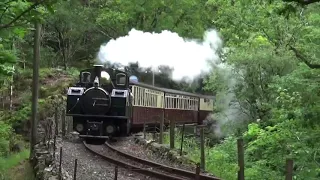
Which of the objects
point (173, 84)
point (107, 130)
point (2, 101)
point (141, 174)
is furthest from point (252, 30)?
point (173, 84)

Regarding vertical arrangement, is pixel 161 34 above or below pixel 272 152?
above

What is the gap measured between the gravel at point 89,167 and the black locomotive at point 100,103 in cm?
179

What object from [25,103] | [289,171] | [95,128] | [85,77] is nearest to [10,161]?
[95,128]

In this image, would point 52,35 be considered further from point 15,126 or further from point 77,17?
point 15,126

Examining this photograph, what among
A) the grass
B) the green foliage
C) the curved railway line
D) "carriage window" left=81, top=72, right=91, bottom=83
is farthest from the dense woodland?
"carriage window" left=81, top=72, right=91, bottom=83

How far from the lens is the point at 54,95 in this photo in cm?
2572

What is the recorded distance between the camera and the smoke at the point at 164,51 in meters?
27.8

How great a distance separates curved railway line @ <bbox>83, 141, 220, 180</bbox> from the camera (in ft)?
32.9

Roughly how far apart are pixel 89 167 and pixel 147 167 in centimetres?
154

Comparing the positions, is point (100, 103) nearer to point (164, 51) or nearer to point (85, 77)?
point (85, 77)

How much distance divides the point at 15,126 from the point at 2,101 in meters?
4.65

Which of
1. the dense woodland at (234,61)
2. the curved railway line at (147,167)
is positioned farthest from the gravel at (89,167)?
the dense woodland at (234,61)

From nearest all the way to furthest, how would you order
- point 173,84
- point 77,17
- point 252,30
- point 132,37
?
point 252,30 → point 132,37 → point 77,17 → point 173,84

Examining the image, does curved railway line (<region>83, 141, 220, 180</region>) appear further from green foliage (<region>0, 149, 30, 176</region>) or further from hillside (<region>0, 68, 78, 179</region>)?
hillside (<region>0, 68, 78, 179</region>)
